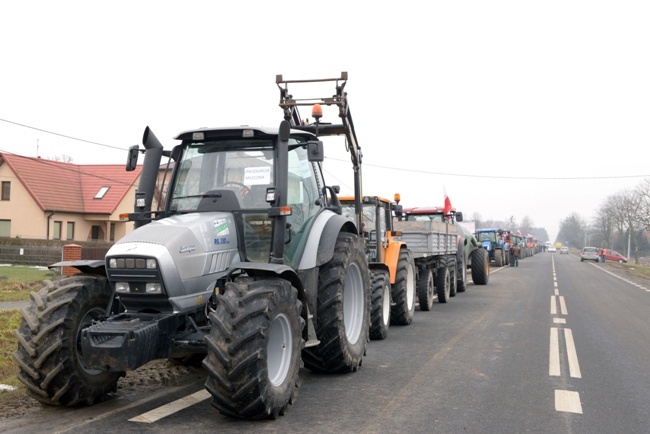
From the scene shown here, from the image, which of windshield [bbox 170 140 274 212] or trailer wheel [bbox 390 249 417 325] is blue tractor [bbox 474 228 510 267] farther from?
windshield [bbox 170 140 274 212]

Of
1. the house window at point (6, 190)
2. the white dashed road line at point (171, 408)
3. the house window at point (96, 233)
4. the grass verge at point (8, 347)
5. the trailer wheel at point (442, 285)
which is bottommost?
the white dashed road line at point (171, 408)

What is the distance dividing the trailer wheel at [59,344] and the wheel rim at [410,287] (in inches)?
287

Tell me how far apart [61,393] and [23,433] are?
1.53ft

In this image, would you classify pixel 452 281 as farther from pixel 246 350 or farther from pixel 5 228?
pixel 5 228

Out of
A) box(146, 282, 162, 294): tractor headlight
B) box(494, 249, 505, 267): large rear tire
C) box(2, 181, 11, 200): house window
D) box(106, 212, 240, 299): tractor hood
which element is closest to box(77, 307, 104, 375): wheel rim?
box(106, 212, 240, 299): tractor hood

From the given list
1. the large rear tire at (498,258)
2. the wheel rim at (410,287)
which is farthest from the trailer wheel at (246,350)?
the large rear tire at (498,258)

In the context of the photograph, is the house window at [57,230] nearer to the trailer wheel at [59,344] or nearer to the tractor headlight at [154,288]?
the trailer wheel at [59,344]

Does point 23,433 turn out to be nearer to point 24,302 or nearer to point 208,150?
point 208,150

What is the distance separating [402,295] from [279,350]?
20.5 ft

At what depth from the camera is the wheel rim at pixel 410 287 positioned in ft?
38.7

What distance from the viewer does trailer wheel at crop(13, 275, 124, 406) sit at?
4961mm

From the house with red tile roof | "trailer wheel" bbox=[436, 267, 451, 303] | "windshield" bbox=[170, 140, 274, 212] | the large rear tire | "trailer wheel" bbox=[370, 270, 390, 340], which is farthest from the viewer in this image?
the large rear tire

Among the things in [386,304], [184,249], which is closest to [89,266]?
[184,249]

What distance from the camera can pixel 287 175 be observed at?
600 centimetres
